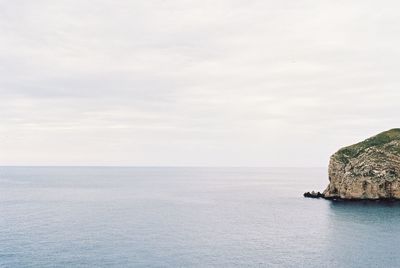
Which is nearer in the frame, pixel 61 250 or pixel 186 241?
pixel 61 250

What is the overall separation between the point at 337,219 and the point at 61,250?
4014 inches

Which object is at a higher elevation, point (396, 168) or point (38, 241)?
point (396, 168)

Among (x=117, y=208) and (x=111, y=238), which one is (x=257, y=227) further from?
(x=117, y=208)

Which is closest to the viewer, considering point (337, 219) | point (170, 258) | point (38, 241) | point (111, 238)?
point (170, 258)

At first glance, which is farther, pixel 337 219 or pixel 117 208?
pixel 117 208

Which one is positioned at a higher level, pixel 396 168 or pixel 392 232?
pixel 396 168

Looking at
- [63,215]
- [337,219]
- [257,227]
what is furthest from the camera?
[63,215]

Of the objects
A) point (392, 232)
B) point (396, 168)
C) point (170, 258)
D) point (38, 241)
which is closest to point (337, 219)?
point (392, 232)

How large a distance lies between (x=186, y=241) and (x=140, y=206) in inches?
3264

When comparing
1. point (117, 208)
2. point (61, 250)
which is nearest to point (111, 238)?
point (61, 250)

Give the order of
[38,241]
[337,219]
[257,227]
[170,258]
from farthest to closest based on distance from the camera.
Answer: [337,219], [257,227], [38,241], [170,258]

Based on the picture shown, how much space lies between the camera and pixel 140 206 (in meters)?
192

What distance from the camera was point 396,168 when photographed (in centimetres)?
19200

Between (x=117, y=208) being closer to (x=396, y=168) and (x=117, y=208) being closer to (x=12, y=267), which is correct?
(x=12, y=267)
